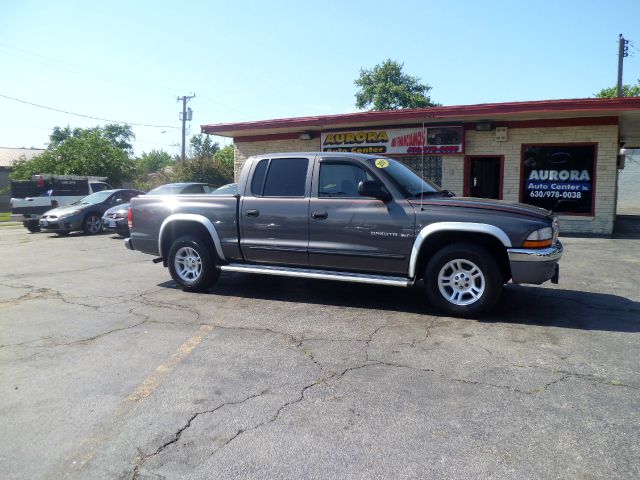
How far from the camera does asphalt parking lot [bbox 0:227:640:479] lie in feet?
9.46

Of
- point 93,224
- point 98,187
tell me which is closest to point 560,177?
point 93,224

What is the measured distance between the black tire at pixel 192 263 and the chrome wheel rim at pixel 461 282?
3153 millimetres

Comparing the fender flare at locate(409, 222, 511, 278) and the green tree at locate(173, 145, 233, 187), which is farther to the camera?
the green tree at locate(173, 145, 233, 187)

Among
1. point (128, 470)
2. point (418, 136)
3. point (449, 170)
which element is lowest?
point (128, 470)

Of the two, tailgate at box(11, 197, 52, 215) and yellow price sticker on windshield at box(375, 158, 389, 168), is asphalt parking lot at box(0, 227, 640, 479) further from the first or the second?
tailgate at box(11, 197, 52, 215)

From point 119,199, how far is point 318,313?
13734 mm

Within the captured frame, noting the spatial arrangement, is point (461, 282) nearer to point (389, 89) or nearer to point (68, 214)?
point (68, 214)

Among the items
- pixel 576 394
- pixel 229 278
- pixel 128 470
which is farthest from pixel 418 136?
pixel 128 470

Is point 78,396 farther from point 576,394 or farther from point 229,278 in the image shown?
point 229,278

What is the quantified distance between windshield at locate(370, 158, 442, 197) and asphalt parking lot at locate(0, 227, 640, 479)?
1429 mm

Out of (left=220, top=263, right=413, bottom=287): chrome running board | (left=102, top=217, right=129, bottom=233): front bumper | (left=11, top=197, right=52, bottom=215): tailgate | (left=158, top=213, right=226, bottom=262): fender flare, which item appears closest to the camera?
(left=220, top=263, right=413, bottom=287): chrome running board

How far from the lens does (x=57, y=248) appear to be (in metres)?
12.8

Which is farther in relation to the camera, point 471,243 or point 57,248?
point 57,248

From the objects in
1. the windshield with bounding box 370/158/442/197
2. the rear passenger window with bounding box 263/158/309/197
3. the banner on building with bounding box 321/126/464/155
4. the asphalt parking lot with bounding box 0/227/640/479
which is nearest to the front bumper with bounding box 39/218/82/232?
the banner on building with bounding box 321/126/464/155
